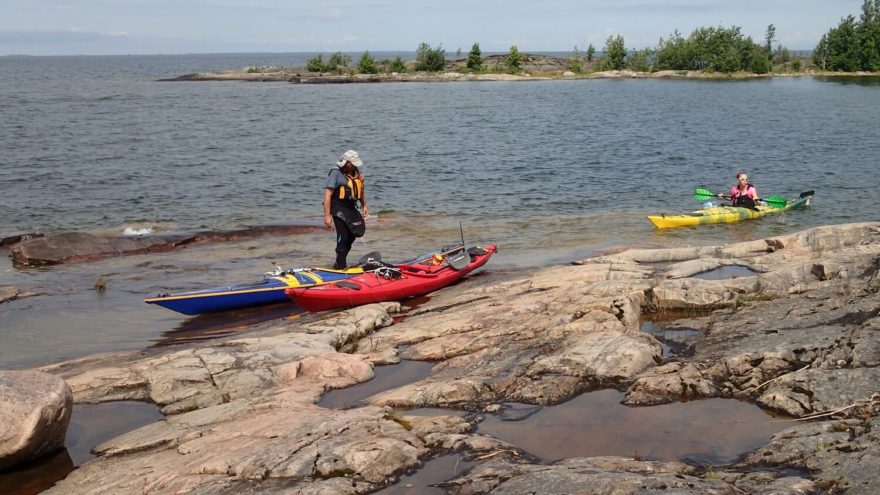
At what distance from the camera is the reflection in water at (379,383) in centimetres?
873

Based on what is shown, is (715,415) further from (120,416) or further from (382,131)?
(382,131)

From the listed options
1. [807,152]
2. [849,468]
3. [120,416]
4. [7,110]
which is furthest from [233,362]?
[7,110]

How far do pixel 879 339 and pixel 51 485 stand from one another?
321 inches

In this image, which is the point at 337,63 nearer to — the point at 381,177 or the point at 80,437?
the point at 381,177

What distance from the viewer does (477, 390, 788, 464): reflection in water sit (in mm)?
6840

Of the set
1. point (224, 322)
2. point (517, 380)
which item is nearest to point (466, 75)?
point (224, 322)

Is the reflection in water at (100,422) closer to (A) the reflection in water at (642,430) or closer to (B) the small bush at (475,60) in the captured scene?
(A) the reflection in water at (642,430)

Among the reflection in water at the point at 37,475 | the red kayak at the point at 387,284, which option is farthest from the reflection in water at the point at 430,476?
the red kayak at the point at 387,284

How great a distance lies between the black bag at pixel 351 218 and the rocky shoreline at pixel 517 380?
2.24m

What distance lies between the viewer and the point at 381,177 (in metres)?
29.7

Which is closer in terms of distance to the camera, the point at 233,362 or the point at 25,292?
the point at 233,362

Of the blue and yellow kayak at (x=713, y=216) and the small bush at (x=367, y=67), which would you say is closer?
A: the blue and yellow kayak at (x=713, y=216)

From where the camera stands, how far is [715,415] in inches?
293

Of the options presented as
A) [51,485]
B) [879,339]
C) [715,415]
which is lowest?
[51,485]
